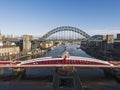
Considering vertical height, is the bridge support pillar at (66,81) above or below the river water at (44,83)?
above

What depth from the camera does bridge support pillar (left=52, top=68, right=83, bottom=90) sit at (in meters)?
44.2

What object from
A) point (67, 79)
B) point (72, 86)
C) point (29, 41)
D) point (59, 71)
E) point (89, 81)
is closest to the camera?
point (72, 86)

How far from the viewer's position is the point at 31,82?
173 ft

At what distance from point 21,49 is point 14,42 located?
1220 cm

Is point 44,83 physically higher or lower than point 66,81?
lower

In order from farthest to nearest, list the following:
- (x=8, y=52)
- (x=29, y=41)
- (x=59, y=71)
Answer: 1. (x=29, y=41)
2. (x=8, y=52)
3. (x=59, y=71)

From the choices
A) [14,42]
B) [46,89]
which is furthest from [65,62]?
[14,42]

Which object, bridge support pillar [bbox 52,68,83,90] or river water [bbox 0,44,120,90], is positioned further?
river water [bbox 0,44,120,90]

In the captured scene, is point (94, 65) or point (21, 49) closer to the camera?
point (94, 65)

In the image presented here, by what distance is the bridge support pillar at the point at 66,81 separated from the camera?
44.2 m

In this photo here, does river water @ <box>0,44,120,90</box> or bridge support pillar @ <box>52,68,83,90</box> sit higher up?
bridge support pillar @ <box>52,68,83,90</box>

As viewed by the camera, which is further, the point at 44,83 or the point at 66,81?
the point at 44,83

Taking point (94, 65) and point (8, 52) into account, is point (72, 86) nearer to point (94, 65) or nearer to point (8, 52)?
point (94, 65)

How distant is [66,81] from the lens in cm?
4897
